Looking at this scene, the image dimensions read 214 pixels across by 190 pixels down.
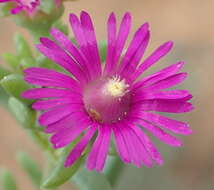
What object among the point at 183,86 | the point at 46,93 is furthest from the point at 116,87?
the point at 183,86

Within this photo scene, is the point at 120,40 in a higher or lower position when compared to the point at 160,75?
higher

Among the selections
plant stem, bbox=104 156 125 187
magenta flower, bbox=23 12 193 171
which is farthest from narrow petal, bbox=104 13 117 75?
plant stem, bbox=104 156 125 187

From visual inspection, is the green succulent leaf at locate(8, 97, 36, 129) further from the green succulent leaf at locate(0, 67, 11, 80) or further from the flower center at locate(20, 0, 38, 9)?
the flower center at locate(20, 0, 38, 9)

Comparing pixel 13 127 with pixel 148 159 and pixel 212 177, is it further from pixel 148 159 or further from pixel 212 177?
pixel 148 159

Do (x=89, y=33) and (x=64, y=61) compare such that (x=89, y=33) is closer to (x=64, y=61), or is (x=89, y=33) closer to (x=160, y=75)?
(x=64, y=61)

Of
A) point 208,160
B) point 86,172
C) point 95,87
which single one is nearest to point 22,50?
point 95,87

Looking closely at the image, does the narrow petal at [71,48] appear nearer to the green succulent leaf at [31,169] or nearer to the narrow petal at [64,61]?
the narrow petal at [64,61]

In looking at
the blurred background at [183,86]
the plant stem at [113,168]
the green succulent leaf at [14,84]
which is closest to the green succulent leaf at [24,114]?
the green succulent leaf at [14,84]

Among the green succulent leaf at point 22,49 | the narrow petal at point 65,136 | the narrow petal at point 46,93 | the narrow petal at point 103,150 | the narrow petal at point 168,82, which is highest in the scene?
the green succulent leaf at point 22,49
